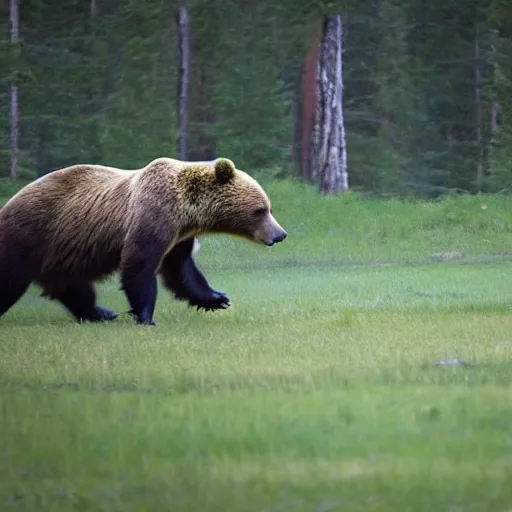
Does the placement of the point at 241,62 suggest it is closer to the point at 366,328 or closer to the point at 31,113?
the point at 31,113

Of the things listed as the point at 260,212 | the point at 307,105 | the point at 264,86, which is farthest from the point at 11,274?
the point at 307,105

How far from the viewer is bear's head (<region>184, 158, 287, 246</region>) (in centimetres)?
1196

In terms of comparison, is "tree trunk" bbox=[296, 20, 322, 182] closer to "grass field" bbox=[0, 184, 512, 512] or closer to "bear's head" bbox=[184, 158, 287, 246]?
"grass field" bbox=[0, 184, 512, 512]

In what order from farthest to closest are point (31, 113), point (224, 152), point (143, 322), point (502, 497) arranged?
1. point (31, 113)
2. point (224, 152)
3. point (143, 322)
4. point (502, 497)

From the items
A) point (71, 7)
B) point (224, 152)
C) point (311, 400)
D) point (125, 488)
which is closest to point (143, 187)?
point (311, 400)

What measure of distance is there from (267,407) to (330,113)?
819 inches

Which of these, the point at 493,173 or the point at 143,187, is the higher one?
the point at 143,187

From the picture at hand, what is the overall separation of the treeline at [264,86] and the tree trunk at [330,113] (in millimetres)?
680

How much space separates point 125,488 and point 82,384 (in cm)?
273

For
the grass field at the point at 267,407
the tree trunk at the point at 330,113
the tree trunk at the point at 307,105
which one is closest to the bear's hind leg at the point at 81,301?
the grass field at the point at 267,407

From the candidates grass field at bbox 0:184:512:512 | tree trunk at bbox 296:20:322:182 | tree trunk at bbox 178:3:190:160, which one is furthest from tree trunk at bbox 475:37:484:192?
grass field at bbox 0:184:512:512

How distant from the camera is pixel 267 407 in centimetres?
668

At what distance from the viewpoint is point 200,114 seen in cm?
3419

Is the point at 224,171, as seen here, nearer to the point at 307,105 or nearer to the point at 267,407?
the point at 267,407
